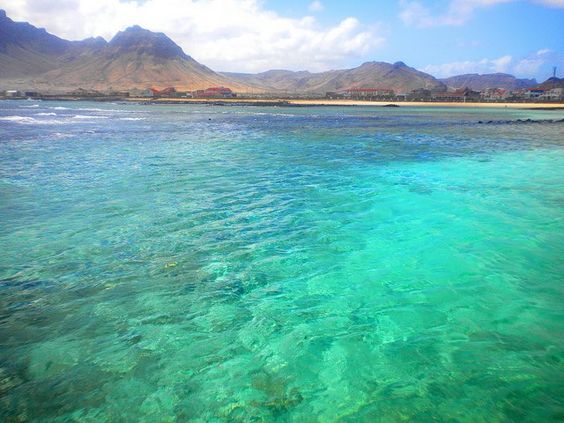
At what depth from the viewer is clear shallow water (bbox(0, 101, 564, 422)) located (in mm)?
4445

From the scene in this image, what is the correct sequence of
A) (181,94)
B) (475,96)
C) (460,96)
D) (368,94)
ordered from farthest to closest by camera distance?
1. (368,94)
2. (181,94)
3. (475,96)
4. (460,96)

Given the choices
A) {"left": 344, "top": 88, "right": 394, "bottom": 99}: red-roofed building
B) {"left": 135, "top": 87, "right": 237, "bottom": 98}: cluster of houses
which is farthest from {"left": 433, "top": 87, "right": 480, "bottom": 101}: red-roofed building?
{"left": 135, "top": 87, "right": 237, "bottom": 98}: cluster of houses

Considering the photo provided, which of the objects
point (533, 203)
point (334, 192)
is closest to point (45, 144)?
point (334, 192)

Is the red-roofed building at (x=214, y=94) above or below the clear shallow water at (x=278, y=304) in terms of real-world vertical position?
above

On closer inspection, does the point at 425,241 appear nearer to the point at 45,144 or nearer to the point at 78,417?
Result: the point at 78,417

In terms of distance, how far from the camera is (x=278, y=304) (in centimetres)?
644

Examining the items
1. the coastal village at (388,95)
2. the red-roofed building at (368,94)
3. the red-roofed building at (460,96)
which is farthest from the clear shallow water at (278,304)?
the red-roofed building at (368,94)

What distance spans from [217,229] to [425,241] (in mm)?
5481

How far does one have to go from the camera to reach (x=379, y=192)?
1471 centimetres

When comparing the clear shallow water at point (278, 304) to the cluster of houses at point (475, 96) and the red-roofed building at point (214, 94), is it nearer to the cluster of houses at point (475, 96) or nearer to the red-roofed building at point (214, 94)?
the cluster of houses at point (475, 96)

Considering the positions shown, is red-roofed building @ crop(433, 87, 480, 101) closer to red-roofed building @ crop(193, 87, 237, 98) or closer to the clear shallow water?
red-roofed building @ crop(193, 87, 237, 98)

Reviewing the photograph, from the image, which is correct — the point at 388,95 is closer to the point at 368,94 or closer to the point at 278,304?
the point at 368,94

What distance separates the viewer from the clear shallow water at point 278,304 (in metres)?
4.45

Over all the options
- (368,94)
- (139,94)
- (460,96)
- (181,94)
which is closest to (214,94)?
(181,94)
